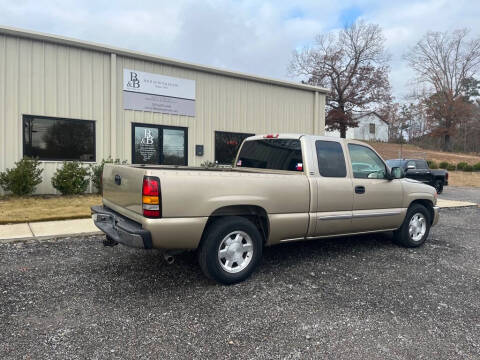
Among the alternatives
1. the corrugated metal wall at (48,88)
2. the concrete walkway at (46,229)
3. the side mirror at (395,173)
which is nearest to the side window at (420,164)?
the side mirror at (395,173)

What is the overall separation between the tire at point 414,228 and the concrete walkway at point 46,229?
17.4 feet

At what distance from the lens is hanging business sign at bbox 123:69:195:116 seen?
36.8 feet

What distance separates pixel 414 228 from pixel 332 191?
2220 millimetres

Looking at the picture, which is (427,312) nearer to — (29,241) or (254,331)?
(254,331)

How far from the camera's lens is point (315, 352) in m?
2.68

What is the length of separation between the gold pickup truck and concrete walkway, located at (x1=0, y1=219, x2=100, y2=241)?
6.52 feet

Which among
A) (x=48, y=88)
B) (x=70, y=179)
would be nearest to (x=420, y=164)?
(x=70, y=179)

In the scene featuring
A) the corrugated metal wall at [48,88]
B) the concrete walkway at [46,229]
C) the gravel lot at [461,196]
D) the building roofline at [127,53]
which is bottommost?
the gravel lot at [461,196]

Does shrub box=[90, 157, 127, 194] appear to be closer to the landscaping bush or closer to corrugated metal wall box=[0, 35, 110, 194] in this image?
corrugated metal wall box=[0, 35, 110, 194]

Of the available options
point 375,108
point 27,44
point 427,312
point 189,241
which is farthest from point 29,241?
point 375,108

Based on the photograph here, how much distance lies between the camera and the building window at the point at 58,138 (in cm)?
986

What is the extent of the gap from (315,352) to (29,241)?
5.00m

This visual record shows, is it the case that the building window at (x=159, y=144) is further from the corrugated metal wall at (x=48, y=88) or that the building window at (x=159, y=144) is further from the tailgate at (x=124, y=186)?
the tailgate at (x=124, y=186)

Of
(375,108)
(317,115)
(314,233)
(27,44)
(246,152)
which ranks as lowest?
(314,233)
